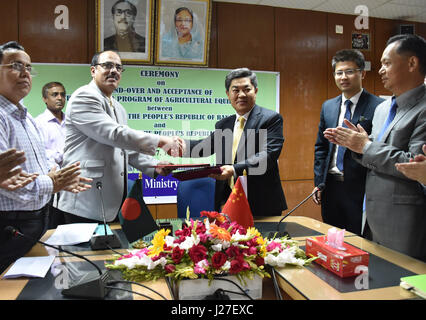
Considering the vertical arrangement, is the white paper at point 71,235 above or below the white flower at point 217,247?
below

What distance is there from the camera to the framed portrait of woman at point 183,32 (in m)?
3.62

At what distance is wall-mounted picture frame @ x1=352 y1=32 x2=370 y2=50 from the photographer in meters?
4.43

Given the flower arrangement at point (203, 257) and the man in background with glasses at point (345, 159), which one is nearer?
the flower arrangement at point (203, 257)

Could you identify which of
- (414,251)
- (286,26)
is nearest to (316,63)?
(286,26)

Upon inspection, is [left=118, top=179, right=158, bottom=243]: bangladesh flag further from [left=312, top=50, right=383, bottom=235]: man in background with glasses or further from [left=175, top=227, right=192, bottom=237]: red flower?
[left=312, top=50, right=383, bottom=235]: man in background with glasses

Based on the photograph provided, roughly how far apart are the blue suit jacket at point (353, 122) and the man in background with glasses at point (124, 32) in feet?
6.94

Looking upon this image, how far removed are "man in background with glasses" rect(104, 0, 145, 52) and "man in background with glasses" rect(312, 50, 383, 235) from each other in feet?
6.84

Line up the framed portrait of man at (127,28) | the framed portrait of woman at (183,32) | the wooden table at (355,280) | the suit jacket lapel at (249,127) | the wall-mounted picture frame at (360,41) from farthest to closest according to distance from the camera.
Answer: the wall-mounted picture frame at (360,41) < the framed portrait of woman at (183,32) < the framed portrait of man at (127,28) < the suit jacket lapel at (249,127) < the wooden table at (355,280)

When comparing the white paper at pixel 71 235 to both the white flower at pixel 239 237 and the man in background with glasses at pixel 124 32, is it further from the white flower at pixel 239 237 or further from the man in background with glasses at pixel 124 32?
the man in background with glasses at pixel 124 32

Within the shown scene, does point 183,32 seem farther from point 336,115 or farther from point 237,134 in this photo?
point 336,115

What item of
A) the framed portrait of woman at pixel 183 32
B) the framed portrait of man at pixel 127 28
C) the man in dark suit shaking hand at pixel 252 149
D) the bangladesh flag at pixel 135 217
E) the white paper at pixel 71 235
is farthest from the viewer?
the framed portrait of woman at pixel 183 32

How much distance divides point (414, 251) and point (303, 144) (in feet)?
8.90

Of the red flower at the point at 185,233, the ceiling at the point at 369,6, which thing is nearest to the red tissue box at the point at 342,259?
the red flower at the point at 185,233

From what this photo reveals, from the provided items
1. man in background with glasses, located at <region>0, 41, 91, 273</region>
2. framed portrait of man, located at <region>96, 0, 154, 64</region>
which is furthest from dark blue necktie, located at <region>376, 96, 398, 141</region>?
framed portrait of man, located at <region>96, 0, 154, 64</region>
